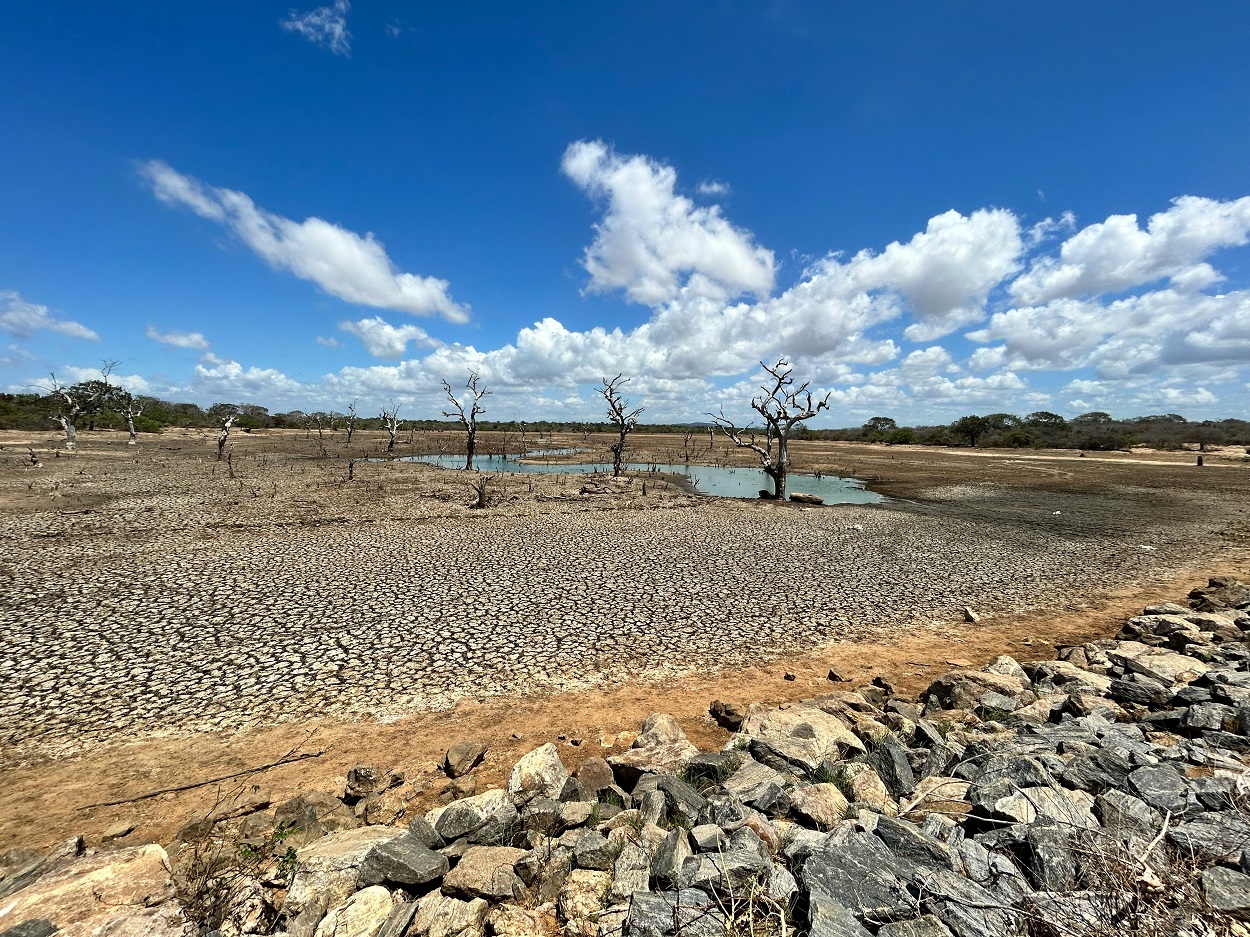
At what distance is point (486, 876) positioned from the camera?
4.39 metres

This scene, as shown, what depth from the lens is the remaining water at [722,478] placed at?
136 feet

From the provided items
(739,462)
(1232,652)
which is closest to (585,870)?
(1232,652)

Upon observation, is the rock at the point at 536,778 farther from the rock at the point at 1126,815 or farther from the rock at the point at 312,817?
the rock at the point at 1126,815

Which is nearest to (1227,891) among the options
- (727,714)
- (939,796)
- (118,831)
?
(939,796)

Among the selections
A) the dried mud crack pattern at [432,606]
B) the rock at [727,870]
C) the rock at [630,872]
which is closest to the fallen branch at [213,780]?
the dried mud crack pattern at [432,606]

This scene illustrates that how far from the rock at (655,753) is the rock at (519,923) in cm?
240

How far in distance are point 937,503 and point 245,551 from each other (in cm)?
3947

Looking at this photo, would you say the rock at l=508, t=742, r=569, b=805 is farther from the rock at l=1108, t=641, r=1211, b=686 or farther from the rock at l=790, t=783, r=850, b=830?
the rock at l=1108, t=641, r=1211, b=686

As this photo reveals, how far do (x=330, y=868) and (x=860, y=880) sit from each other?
4.70m

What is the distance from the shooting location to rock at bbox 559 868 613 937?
154 inches

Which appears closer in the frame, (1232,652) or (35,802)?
(35,802)

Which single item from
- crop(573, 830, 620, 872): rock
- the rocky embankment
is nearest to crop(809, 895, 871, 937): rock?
the rocky embankment

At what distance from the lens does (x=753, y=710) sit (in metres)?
8.38

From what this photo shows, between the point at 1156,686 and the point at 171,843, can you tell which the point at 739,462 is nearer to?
the point at 1156,686
